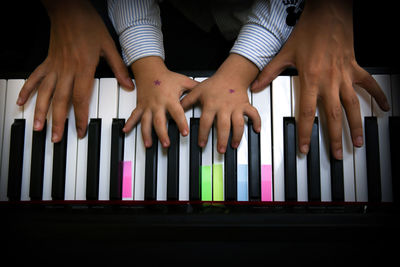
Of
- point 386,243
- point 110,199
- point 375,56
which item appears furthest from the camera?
point 375,56

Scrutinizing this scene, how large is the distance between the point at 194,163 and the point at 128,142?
16 cm

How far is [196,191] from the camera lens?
618 mm

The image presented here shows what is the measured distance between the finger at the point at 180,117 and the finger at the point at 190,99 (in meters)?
0.02

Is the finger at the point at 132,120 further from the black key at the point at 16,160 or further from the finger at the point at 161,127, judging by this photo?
the black key at the point at 16,160

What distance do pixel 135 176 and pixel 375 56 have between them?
78 centimetres

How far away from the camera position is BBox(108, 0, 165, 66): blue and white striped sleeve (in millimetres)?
718

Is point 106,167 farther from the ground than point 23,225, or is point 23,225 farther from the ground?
point 106,167

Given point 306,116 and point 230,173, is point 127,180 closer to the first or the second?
point 230,173

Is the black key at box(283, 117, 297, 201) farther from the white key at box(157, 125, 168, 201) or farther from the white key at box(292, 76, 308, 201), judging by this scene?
the white key at box(157, 125, 168, 201)

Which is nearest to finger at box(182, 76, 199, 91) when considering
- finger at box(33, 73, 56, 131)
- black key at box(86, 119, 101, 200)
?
black key at box(86, 119, 101, 200)

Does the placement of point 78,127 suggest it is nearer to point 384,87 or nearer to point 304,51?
point 304,51

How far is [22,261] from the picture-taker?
1.65 ft

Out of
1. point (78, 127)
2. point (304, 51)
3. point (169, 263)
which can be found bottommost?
point (169, 263)

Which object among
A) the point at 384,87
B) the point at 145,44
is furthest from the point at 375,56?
the point at 145,44
